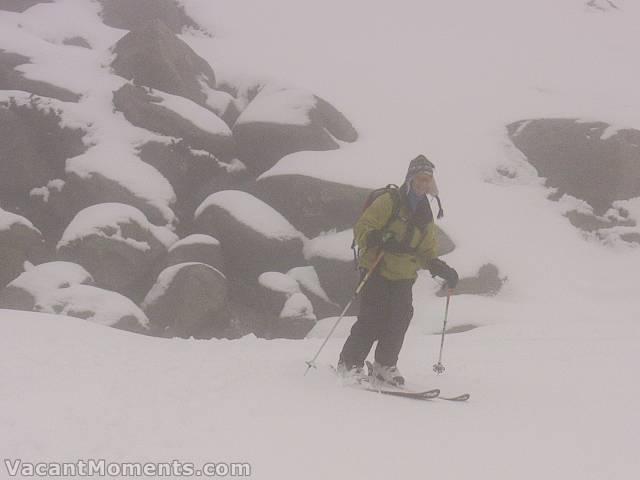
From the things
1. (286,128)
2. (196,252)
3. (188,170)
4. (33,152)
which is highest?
(286,128)

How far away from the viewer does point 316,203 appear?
1441 cm

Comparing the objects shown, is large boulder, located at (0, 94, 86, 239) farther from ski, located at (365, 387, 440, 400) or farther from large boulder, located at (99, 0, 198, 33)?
ski, located at (365, 387, 440, 400)

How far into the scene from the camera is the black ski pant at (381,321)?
16.4ft

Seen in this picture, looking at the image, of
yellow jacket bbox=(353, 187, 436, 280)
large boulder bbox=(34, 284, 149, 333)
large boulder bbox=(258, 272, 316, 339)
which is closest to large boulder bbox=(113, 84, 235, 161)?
large boulder bbox=(258, 272, 316, 339)

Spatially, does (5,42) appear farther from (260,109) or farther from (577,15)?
(577,15)

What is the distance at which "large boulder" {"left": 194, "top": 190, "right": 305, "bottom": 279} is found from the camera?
46.0 feet

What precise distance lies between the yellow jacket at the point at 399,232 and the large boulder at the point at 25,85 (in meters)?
14.5

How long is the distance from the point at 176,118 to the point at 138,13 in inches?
455

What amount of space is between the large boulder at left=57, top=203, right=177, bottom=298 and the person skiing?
8.94 metres

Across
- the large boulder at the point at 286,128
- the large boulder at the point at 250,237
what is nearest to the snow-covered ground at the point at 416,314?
the large boulder at the point at 286,128

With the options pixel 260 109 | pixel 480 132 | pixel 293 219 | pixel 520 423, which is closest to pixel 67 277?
pixel 293 219

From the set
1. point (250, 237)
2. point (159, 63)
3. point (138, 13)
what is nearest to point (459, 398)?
point (250, 237)

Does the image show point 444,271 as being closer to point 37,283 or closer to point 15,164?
point 37,283

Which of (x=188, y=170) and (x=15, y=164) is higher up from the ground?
(x=188, y=170)
